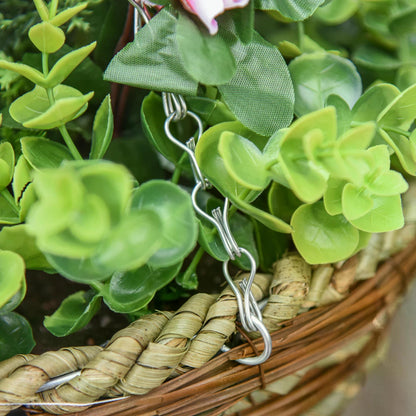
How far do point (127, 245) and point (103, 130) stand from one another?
108mm

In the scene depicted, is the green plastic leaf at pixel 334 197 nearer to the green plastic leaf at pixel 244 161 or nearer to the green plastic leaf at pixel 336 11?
the green plastic leaf at pixel 244 161

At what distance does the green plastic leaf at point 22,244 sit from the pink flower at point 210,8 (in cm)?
15

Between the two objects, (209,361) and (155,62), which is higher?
(155,62)

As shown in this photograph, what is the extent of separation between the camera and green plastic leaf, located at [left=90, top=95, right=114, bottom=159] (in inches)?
10.4

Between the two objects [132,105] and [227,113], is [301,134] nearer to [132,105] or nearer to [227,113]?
[227,113]

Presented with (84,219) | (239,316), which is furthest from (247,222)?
(84,219)

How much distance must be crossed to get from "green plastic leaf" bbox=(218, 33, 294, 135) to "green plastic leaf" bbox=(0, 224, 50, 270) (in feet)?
0.46

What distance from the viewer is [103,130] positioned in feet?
0.89

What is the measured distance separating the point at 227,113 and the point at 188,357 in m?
0.16

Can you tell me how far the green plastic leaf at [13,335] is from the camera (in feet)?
0.91

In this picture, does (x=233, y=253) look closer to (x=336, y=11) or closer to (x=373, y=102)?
(x=373, y=102)

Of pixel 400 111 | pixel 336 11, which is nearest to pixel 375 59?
pixel 336 11

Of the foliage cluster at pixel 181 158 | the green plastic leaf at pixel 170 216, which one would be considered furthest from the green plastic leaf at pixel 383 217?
the green plastic leaf at pixel 170 216

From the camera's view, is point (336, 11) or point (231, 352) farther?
point (336, 11)
